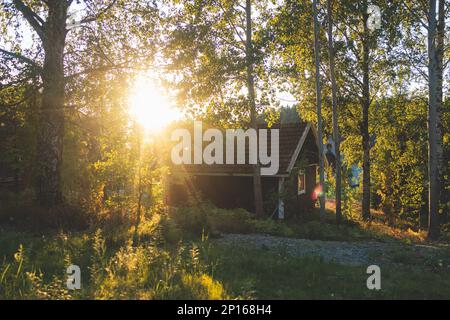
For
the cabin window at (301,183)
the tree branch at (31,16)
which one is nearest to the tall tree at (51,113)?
the tree branch at (31,16)

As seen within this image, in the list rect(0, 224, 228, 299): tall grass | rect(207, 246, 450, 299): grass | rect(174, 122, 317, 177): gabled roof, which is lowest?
rect(207, 246, 450, 299): grass

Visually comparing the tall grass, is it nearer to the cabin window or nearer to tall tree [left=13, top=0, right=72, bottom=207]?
tall tree [left=13, top=0, right=72, bottom=207]

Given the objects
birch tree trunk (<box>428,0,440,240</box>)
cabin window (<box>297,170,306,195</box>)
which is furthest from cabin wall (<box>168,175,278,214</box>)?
birch tree trunk (<box>428,0,440,240</box>)

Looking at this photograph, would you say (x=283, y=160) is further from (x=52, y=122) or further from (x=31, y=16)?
(x=31, y=16)

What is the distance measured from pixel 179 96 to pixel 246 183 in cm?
633

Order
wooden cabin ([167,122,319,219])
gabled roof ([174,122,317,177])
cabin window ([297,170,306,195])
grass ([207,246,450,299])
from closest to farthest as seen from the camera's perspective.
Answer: grass ([207,246,450,299]) < wooden cabin ([167,122,319,219]) < gabled roof ([174,122,317,177]) < cabin window ([297,170,306,195])

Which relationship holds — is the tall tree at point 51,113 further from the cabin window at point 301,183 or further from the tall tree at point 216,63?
the cabin window at point 301,183

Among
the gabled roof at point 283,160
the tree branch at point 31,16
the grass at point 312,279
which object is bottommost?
the grass at point 312,279

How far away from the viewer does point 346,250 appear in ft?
33.6

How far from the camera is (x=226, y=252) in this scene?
871cm

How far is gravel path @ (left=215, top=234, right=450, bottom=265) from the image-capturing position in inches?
358

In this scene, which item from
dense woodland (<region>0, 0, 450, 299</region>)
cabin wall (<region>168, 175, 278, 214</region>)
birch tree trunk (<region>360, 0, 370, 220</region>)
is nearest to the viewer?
dense woodland (<region>0, 0, 450, 299</region>)

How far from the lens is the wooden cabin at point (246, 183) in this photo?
18375 millimetres

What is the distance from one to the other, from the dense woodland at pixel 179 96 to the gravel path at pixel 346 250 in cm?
127
